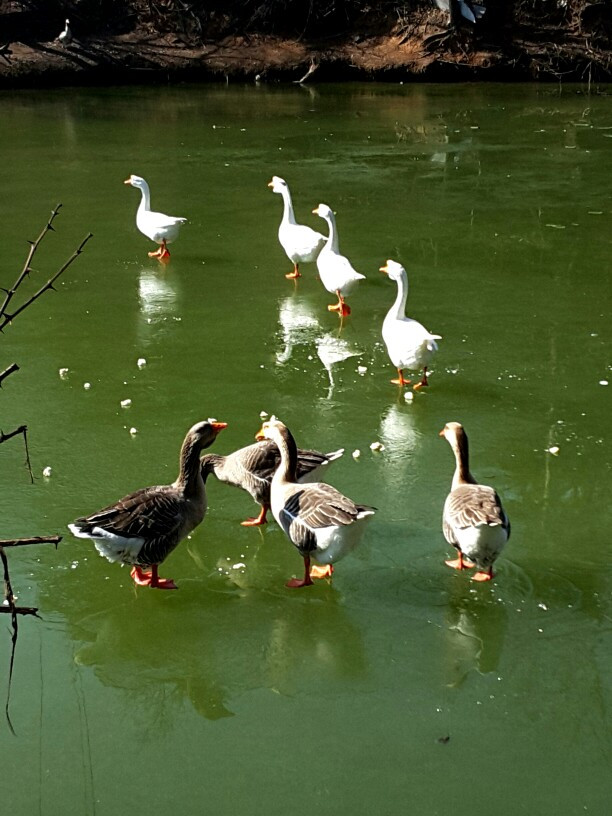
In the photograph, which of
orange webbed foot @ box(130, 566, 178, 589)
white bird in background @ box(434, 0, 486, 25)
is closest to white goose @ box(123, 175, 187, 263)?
orange webbed foot @ box(130, 566, 178, 589)

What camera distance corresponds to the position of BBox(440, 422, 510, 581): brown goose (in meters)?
5.18

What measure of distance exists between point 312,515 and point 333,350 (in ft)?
12.0

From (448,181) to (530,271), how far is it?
3912 mm

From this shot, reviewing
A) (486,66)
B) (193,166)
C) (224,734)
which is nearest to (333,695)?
(224,734)

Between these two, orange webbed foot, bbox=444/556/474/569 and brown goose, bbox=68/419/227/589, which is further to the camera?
orange webbed foot, bbox=444/556/474/569

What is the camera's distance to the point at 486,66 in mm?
23109

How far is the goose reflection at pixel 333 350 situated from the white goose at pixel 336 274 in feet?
Result: 1.64

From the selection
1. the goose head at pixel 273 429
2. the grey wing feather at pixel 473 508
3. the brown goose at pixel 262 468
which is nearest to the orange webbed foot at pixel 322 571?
the brown goose at pixel 262 468

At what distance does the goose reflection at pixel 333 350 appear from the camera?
8516 millimetres

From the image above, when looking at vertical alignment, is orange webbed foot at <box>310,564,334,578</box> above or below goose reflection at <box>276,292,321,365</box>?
below

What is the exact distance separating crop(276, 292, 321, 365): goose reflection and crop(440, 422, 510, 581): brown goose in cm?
319

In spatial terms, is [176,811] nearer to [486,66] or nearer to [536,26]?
[486,66]

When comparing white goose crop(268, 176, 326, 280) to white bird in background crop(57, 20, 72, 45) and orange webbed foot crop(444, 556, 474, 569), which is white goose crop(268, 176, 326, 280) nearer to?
orange webbed foot crop(444, 556, 474, 569)

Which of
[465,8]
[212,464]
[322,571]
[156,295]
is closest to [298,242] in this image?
[156,295]
